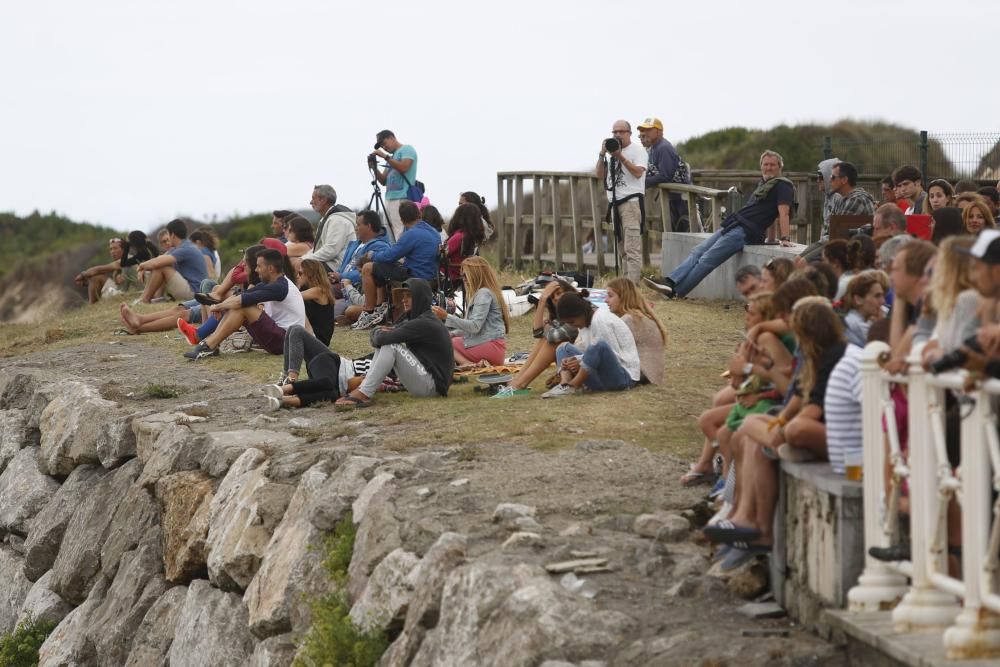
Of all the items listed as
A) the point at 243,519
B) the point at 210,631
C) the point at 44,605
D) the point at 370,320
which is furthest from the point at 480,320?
the point at 210,631

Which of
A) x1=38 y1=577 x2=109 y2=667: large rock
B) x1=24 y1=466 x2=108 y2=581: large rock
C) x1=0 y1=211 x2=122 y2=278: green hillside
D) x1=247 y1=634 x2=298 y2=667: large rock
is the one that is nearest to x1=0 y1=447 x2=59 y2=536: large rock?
x1=24 y1=466 x2=108 y2=581: large rock

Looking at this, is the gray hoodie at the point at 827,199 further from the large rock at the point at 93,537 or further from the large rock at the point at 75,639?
the large rock at the point at 75,639

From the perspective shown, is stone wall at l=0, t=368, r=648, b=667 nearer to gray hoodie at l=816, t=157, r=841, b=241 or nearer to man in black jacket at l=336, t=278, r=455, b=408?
man in black jacket at l=336, t=278, r=455, b=408

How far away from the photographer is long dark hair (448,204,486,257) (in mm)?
15609

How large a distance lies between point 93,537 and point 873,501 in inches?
337

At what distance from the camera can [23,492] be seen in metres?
15.1

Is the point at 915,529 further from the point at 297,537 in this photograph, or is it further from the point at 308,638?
the point at 297,537

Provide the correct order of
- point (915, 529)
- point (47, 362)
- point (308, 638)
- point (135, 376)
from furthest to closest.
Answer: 1. point (47, 362)
2. point (135, 376)
3. point (308, 638)
4. point (915, 529)

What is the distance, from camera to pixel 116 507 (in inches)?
503

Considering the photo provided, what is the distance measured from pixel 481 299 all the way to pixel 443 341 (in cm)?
138

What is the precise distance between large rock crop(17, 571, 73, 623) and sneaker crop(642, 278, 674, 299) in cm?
682

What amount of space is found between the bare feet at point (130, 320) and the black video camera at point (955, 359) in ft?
48.1

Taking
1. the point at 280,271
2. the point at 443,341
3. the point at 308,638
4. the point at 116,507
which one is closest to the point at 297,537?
the point at 308,638

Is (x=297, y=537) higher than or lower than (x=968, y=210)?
lower
